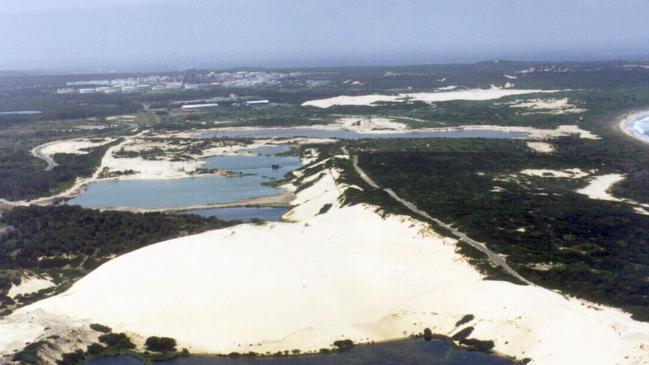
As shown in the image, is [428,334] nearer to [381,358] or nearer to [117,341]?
[381,358]

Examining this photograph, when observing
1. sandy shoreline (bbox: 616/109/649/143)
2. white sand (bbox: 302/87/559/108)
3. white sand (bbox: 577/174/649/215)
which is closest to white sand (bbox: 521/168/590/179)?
white sand (bbox: 577/174/649/215)

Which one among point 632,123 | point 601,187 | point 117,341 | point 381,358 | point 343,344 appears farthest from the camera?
point 632,123

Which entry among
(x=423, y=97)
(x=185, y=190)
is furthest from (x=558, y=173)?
(x=423, y=97)

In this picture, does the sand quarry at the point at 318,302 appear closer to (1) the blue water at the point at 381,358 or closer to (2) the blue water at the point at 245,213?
(1) the blue water at the point at 381,358

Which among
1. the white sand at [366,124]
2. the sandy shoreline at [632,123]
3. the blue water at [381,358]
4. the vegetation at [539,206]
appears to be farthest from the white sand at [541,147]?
the blue water at [381,358]

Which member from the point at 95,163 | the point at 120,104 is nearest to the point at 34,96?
the point at 120,104
